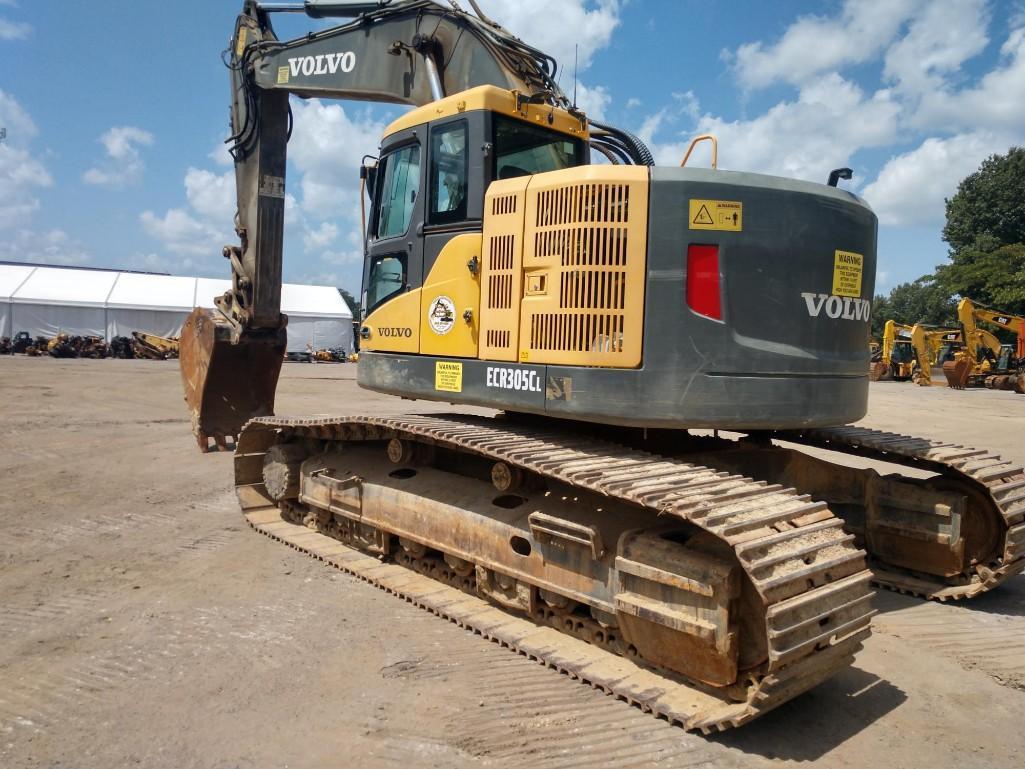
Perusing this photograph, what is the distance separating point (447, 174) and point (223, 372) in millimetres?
4694

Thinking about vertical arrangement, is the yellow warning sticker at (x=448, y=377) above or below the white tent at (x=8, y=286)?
below

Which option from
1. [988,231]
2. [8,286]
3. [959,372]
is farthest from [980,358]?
[8,286]

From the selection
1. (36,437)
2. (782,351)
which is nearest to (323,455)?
(782,351)

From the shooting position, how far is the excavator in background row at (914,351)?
109 ft

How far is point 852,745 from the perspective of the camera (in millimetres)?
3635

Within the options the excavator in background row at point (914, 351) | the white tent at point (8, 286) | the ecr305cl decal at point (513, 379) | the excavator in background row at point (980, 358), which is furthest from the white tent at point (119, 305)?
the ecr305cl decal at point (513, 379)

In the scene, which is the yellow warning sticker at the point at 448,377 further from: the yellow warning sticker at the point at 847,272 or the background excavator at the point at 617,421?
the yellow warning sticker at the point at 847,272

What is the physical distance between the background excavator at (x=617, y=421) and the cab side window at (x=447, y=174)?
2 cm

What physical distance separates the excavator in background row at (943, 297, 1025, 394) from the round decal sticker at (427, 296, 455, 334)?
32.4 m

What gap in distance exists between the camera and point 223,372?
9047 millimetres

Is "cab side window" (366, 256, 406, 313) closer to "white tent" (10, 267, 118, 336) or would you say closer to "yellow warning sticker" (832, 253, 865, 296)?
"yellow warning sticker" (832, 253, 865, 296)

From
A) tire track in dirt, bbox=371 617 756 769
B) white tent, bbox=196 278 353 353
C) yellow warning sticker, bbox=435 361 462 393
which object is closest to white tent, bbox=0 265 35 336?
white tent, bbox=196 278 353 353

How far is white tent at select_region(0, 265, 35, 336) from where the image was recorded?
1582 inches

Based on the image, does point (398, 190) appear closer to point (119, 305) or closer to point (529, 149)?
point (529, 149)
